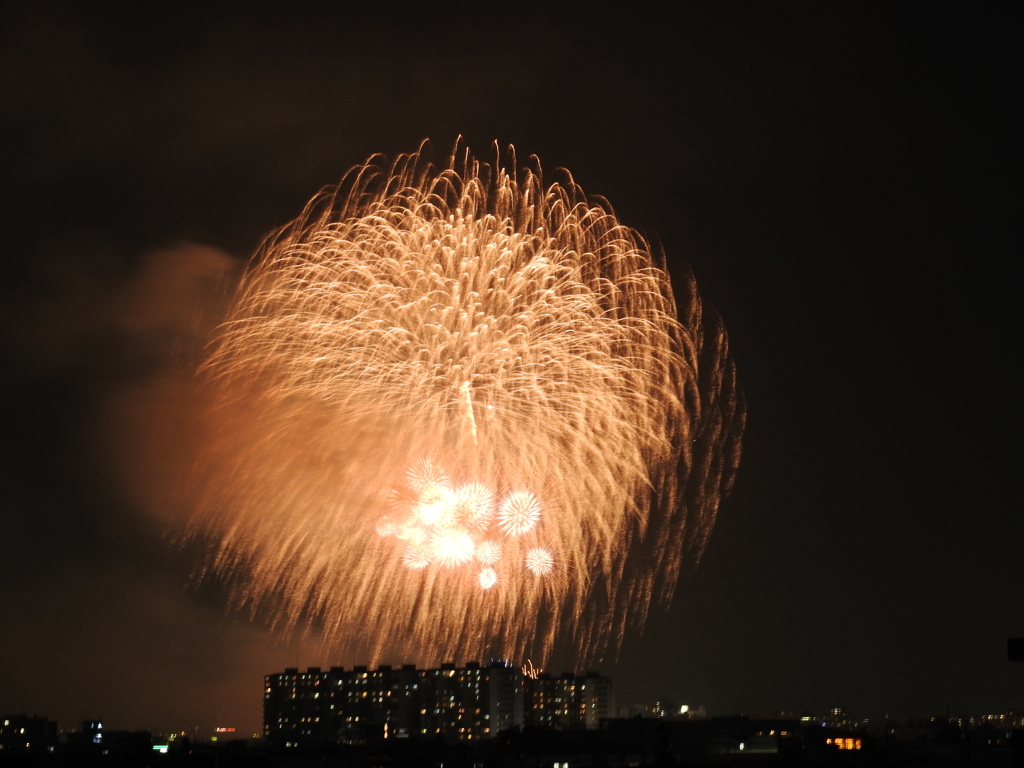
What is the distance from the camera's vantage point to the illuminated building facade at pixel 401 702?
124438 mm

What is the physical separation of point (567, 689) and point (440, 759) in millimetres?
90078

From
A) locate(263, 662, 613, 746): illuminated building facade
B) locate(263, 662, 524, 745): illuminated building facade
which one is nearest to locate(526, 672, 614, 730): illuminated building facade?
locate(263, 662, 613, 746): illuminated building facade

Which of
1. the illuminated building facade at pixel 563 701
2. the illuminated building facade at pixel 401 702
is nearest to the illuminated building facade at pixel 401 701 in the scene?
the illuminated building facade at pixel 401 702

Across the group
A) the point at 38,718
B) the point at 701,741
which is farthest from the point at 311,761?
the point at 38,718

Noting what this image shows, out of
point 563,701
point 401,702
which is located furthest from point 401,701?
point 563,701

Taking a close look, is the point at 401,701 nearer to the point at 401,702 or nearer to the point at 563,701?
the point at 401,702

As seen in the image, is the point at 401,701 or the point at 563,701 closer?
the point at 401,701

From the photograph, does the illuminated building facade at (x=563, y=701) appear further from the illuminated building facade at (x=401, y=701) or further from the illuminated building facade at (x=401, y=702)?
the illuminated building facade at (x=401, y=701)

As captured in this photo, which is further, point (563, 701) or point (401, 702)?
point (563, 701)

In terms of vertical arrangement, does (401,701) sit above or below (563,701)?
below

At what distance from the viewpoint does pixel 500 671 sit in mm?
127625

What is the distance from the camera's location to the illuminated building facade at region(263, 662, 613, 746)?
408 feet

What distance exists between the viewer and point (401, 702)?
127312 millimetres

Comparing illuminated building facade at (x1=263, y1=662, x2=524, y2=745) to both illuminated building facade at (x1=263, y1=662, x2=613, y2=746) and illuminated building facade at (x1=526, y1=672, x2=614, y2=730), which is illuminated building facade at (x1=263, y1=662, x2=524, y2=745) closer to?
illuminated building facade at (x1=263, y1=662, x2=613, y2=746)
